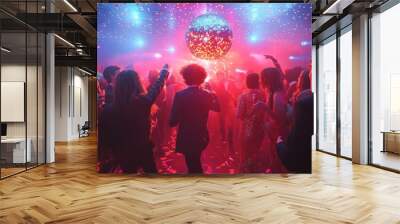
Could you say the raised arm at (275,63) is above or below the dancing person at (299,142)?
above

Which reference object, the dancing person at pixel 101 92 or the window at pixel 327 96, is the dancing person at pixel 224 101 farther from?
the window at pixel 327 96

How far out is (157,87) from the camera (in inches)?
267

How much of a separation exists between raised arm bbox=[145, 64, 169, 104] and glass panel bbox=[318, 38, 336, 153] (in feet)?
18.3

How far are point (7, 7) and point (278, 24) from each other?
194 inches

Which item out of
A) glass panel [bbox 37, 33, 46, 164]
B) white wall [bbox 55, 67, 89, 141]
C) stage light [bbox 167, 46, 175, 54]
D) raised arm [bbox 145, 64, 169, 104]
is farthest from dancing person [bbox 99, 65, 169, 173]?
white wall [bbox 55, 67, 89, 141]

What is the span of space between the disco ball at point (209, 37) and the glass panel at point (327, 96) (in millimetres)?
4698

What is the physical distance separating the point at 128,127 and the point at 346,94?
18.9 ft

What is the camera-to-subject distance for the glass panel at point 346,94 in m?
9.09

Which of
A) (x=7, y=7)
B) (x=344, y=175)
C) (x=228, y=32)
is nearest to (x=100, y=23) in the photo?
(x=7, y=7)

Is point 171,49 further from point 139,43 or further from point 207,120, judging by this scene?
point 207,120

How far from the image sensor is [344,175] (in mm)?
6781

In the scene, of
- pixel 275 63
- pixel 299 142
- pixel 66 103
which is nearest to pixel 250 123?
pixel 299 142

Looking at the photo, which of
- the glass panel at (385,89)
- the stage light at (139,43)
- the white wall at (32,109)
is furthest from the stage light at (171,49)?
the glass panel at (385,89)

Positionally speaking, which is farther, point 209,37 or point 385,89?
point 385,89
